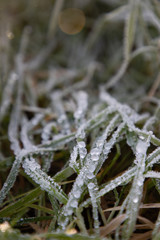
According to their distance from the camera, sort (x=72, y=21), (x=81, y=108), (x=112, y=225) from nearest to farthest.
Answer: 1. (x=112, y=225)
2. (x=81, y=108)
3. (x=72, y=21)

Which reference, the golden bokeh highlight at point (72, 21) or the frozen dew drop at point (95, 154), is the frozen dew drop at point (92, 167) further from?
the golden bokeh highlight at point (72, 21)

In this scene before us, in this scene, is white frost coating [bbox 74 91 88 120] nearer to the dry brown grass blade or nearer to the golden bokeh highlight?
the dry brown grass blade

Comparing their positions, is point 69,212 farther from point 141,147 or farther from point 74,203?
point 141,147

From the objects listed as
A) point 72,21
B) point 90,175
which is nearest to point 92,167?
point 90,175

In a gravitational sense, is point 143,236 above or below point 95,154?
below

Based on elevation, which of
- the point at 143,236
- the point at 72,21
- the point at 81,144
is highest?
the point at 72,21

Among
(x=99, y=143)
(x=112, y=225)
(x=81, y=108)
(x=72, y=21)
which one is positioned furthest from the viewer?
(x=72, y=21)

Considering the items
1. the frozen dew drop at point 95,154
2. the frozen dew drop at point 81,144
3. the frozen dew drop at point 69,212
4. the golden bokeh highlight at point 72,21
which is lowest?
the frozen dew drop at point 69,212

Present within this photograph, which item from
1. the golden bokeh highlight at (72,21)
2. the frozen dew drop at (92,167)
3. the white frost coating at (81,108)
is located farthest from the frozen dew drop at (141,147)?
the golden bokeh highlight at (72,21)
